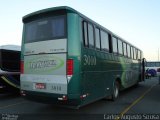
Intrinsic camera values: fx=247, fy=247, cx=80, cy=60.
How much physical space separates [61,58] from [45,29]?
1244 mm

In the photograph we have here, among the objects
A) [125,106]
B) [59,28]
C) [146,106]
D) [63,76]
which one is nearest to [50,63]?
[63,76]

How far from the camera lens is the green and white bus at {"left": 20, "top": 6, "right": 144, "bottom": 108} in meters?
7.29

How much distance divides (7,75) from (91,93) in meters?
5.42

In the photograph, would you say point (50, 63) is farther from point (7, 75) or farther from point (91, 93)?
point (7, 75)

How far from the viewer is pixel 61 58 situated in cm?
739

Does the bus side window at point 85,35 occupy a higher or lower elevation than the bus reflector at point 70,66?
higher

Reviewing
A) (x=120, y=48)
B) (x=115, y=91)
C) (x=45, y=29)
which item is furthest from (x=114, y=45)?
(x=45, y=29)

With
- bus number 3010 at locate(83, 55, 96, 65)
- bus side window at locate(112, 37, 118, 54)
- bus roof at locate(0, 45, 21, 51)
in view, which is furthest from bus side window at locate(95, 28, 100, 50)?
bus roof at locate(0, 45, 21, 51)

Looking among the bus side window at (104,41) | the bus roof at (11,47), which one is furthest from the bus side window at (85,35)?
the bus roof at (11,47)

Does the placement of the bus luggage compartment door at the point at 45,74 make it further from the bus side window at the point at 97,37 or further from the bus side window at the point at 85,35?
the bus side window at the point at 97,37

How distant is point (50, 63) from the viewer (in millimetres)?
7637

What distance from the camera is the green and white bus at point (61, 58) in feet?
23.9

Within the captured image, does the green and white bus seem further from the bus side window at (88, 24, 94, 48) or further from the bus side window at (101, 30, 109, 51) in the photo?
the bus side window at (101, 30, 109, 51)

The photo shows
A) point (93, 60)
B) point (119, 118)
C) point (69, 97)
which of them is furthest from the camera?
point (93, 60)
